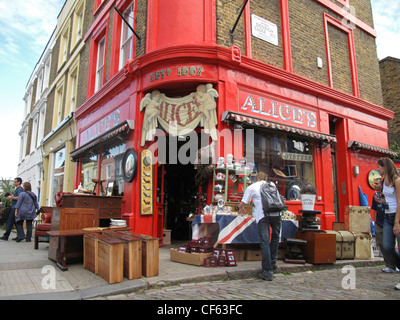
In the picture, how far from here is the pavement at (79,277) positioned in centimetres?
375

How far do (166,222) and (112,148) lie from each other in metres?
3.00

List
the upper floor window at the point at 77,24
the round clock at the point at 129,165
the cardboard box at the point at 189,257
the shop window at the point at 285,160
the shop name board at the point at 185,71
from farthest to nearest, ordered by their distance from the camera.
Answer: the upper floor window at the point at 77,24 < the shop window at the point at 285,160 < the round clock at the point at 129,165 < the shop name board at the point at 185,71 < the cardboard box at the point at 189,257

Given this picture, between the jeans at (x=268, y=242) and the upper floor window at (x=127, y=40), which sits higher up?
the upper floor window at (x=127, y=40)

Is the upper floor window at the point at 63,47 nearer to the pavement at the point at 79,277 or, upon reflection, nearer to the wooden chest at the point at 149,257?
the pavement at the point at 79,277

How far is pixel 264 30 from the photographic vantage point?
29.4 feet

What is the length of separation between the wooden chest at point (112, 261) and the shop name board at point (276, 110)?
4.83 m

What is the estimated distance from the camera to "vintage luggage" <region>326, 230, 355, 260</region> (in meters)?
6.52

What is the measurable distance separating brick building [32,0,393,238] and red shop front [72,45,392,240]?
36mm

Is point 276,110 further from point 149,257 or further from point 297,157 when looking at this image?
point 149,257

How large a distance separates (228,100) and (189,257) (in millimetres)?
3909

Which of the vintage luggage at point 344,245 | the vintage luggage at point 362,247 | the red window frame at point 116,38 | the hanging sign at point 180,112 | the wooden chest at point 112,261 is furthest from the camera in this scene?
the red window frame at point 116,38

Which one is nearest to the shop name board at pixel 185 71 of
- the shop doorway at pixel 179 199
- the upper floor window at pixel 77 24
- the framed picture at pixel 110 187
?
the shop doorway at pixel 179 199

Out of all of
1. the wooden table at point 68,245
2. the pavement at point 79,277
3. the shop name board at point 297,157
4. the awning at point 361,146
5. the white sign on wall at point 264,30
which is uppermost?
the white sign on wall at point 264,30
